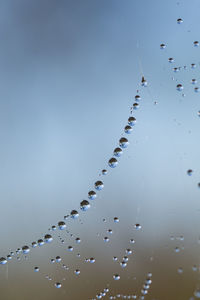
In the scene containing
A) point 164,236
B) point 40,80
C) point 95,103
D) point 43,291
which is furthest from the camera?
point 40,80

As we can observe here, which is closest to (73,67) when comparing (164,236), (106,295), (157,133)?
(157,133)

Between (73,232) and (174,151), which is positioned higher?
(174,151)

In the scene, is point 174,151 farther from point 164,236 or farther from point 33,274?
point 33,274

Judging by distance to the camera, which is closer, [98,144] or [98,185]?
[98,185]

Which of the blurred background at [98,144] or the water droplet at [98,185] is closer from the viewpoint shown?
the water droplet at [98,185]

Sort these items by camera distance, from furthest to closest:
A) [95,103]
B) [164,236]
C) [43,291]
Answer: [95,103]
[43,291]
[164,236]

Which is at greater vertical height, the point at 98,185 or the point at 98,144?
the point at 98,144

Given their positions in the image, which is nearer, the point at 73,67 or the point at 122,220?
the point at 122,220

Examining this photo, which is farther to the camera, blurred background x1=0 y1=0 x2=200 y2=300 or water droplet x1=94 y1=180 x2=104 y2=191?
blurred background x1=0 y1=0 x2=200 y2=300
